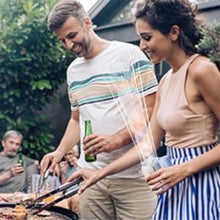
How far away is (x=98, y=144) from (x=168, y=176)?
1.70ft

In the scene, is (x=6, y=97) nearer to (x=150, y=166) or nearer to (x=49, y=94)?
(x=49, y=94)

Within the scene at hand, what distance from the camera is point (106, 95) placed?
212 centimetres

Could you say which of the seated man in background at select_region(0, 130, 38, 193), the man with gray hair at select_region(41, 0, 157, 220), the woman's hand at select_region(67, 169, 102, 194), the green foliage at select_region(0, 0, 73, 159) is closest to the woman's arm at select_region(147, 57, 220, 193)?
the woman's hand at select_region(67, 169, 102, 194)

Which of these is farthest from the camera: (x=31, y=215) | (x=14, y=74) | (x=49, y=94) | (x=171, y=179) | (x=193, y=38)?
(x=49, y=94)

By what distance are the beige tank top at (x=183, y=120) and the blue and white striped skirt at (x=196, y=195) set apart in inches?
1.2

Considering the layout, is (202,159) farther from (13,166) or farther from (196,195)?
(13,166)

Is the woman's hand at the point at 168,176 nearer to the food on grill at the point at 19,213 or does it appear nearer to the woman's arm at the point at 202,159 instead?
the woman's arm at the point at 202,159

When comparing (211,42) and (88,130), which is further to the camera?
(88,130)

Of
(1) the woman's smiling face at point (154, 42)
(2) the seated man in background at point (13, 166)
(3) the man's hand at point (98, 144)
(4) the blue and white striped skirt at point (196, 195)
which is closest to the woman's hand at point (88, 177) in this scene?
(3) the man's hand at point (98, 144)

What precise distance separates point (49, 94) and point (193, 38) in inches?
188

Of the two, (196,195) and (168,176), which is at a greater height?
(168,176)

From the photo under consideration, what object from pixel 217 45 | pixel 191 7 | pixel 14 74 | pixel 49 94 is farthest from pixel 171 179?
pixel 49 94

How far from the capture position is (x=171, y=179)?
1441mm

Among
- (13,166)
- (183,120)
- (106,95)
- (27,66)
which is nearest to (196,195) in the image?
(183,120)
